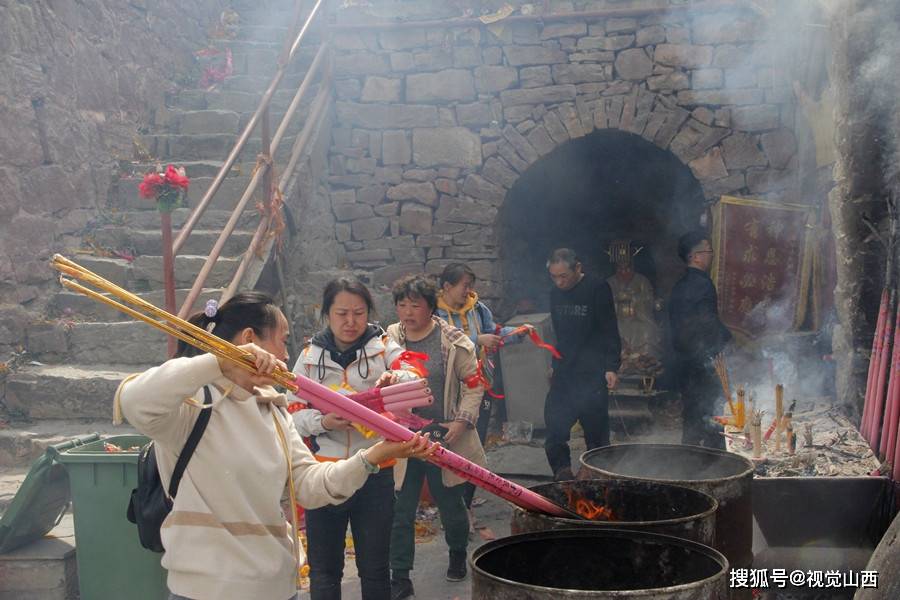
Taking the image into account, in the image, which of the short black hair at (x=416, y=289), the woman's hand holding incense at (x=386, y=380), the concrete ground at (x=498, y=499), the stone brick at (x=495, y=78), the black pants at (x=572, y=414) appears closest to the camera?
the woman's hand holding incense at (x=386, y=380)

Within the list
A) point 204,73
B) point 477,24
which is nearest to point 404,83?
point 477,24

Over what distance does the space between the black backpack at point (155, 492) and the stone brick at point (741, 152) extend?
735cm

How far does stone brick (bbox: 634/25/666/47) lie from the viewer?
30.1ft

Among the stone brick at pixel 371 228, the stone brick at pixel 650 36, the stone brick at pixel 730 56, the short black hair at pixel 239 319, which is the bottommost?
the short black hair at pixel 239 319

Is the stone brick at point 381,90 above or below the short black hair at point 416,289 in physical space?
above

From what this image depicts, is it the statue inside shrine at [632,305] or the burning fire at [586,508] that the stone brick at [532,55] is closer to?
the statue inside shrine at [632,305]

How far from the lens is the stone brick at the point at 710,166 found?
9.05 m

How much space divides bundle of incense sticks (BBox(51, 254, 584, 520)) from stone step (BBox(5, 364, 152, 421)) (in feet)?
14.2

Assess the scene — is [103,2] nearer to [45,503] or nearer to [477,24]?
[477,24]

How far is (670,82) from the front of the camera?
916 centimetres

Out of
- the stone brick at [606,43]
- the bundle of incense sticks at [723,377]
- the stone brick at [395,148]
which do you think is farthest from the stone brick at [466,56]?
the bundle of incense sticks at [723,377]

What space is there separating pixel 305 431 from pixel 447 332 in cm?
142

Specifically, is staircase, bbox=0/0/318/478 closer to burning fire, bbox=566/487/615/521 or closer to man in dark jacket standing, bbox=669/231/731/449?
man in dark jacket standing, bbox=669/231/731/449

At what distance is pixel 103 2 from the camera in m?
8.94
